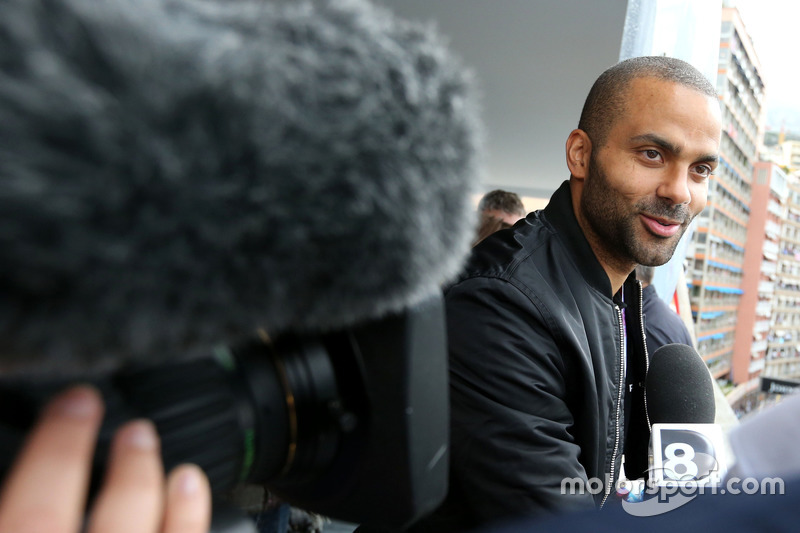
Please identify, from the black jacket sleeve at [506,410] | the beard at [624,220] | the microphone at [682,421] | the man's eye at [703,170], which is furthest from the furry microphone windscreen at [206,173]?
the man's eye at [703,170]

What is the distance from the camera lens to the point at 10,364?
220mm

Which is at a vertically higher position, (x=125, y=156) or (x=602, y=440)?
(x=125, y=156)

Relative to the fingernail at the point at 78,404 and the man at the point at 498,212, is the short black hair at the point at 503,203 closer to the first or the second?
the man at the point at 498,212

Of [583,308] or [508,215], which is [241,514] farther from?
[508,215]

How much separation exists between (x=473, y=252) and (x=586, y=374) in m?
0.26

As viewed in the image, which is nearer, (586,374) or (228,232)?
(228,232)

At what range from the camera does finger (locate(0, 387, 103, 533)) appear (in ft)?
0.75

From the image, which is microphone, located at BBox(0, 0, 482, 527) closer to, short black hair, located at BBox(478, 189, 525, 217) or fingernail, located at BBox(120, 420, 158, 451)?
fingernail, located at BBox(120, 420, 158, 451)

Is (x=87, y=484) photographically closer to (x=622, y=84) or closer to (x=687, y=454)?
(x=687, y=454)

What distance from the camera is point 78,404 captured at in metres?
0.25

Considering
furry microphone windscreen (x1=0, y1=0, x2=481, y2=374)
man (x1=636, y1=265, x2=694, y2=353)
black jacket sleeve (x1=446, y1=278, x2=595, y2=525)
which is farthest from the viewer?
man (x1=636, y1=265, x2=694, y2=353)

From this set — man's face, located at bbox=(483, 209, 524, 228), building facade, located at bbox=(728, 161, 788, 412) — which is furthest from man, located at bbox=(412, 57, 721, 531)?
building facade, located at bbox=(728, 161, 788, 412)

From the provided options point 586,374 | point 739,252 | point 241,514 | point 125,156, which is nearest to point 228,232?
point 125,156

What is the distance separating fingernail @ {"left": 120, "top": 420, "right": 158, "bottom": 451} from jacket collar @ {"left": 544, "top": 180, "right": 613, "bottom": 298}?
32.0 inches
